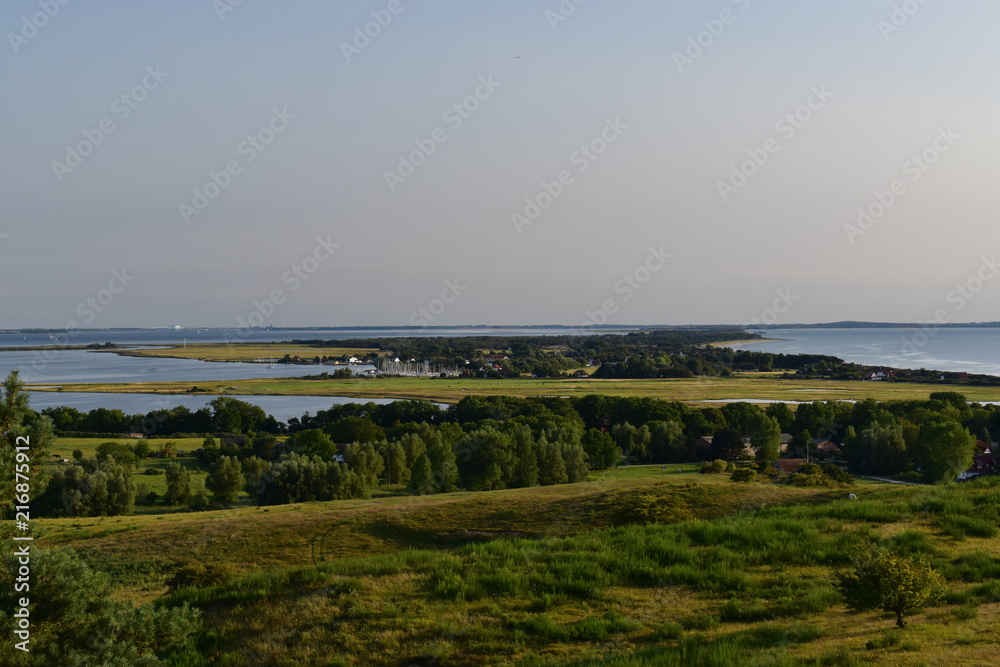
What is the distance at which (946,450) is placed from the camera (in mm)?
49812

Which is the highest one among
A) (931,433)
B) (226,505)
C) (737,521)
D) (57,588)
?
(57,588)

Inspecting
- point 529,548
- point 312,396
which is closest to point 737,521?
point 529,548

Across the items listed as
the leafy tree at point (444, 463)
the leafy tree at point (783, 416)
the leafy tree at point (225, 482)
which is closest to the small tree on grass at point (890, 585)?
the leafy tree at point (444, 463)

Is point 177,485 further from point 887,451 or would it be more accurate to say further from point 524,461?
point 887,451

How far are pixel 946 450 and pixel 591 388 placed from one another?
7422cm

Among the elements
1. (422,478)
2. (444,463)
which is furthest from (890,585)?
(444,463)

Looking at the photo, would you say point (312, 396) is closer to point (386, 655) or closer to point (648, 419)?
point (648, 419)

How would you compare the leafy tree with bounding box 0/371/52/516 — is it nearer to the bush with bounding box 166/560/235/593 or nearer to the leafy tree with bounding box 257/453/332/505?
the bush with bounding box 166/560/235/593

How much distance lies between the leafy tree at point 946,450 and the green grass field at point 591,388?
1798 inches

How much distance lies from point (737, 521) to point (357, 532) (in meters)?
10.8

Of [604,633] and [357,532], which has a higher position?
[604,633]

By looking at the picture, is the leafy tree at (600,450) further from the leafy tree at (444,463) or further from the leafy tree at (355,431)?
the leafy tree at (355,431)

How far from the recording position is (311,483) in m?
45.3

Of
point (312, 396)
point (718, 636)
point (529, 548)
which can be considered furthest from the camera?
point (312, 396)
